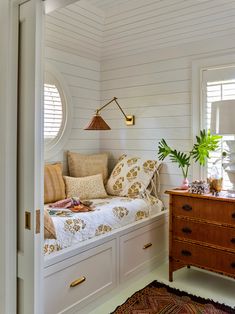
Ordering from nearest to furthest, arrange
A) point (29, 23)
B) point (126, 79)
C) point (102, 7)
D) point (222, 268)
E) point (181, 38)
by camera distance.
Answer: point (29, 23), point (222, 268), point (102, 7), point (181, 38), point (126, 79)

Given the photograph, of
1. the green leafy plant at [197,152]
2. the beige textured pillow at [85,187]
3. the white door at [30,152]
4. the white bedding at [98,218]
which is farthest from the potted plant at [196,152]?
the white door at [30,152]

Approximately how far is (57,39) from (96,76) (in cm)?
81

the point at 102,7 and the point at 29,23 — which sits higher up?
the point at 102,7

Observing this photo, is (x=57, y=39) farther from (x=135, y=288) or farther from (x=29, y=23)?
(x=135, y=288)

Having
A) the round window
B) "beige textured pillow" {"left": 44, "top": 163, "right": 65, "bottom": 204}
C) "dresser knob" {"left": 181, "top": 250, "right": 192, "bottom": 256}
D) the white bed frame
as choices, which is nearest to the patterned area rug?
the white bed frame

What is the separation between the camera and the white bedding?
88.5 inches

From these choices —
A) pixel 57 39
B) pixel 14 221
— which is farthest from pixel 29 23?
pixel 57 39

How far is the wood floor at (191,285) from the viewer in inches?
99.2

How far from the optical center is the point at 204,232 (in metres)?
2.69

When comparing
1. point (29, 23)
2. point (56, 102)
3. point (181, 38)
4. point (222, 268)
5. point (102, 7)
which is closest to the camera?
point (29, 23)

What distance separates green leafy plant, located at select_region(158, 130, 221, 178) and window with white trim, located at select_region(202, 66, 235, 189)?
92 mm

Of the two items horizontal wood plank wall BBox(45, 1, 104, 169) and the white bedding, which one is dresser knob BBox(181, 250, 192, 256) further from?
horizontal wood plank wall BBox(45, 1, 104, 169)

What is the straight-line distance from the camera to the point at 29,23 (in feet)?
4.30

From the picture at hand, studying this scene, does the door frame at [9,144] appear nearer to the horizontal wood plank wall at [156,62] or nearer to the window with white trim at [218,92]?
the horizontal wood plank wall at [156,62]
